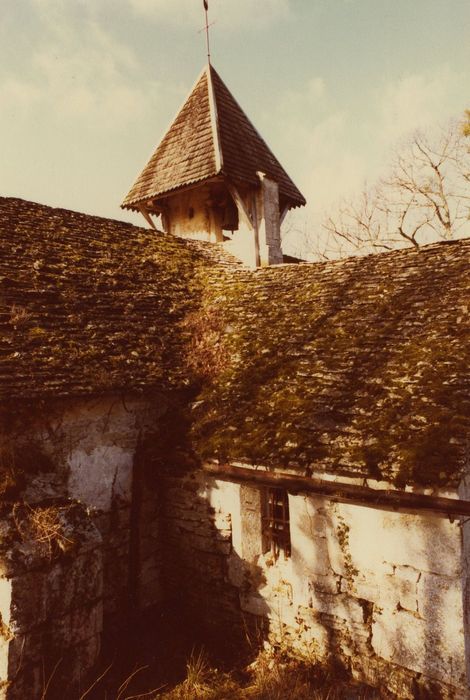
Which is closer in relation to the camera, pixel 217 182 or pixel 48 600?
pixel 48 600

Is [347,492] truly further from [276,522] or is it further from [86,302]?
[86,302]

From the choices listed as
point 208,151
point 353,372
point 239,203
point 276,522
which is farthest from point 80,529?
point 208,151

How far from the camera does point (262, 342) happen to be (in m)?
8.13

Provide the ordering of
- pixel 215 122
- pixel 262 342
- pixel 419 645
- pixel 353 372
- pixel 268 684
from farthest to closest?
pixel 215 122 < pixel 262 342 < pixel 353 372 < pixel 268 684 < pixel 419 645

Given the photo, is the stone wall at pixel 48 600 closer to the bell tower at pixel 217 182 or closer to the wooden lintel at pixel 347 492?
the wooden lintel at pixel 347 492

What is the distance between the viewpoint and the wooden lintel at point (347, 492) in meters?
4.68

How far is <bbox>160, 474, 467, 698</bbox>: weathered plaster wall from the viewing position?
4.90 meters

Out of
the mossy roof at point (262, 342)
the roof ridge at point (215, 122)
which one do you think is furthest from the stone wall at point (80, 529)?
the roof ridge at point (215, 122)

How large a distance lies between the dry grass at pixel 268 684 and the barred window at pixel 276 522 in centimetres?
122

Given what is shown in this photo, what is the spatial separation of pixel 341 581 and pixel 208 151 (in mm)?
10233

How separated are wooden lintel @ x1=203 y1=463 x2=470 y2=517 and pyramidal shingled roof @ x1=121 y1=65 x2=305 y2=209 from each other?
7901 millimetres

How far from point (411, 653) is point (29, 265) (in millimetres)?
7568

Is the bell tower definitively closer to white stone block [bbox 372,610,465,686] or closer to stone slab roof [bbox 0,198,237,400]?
stone slab roof [bbox 0,198,237,400]

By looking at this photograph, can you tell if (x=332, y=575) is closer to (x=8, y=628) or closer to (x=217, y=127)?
(x=8, y=628)
